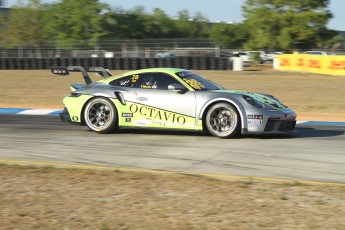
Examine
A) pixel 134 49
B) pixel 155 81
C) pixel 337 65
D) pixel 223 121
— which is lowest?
pixel 223 121

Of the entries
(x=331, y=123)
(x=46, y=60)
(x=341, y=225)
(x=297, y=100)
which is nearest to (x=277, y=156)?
(x=341, y=225)

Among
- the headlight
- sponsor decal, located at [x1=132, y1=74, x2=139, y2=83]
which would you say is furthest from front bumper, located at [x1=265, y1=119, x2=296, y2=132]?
sponsor decal, located at [x1=132, y1=74, x2=139, y2=83]

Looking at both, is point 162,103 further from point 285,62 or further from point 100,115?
point 285,62

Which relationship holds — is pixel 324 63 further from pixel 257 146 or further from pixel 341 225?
pixel 341 225

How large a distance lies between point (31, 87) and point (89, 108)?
1304 centimetres

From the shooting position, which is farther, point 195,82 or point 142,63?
point 142,63

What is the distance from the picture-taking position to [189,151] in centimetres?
820

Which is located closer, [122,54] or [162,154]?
[162,154]

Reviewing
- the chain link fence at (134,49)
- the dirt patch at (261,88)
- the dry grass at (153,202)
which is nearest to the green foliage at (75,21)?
the chain link fence at (134,49)

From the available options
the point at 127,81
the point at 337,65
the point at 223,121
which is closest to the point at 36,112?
the point at 127,81

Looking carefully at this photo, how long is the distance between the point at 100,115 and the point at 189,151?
259 cm

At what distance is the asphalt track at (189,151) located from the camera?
6.92 meters

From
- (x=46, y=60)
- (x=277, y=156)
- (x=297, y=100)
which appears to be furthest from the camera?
(x=46, y=60)

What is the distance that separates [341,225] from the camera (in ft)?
14.8
